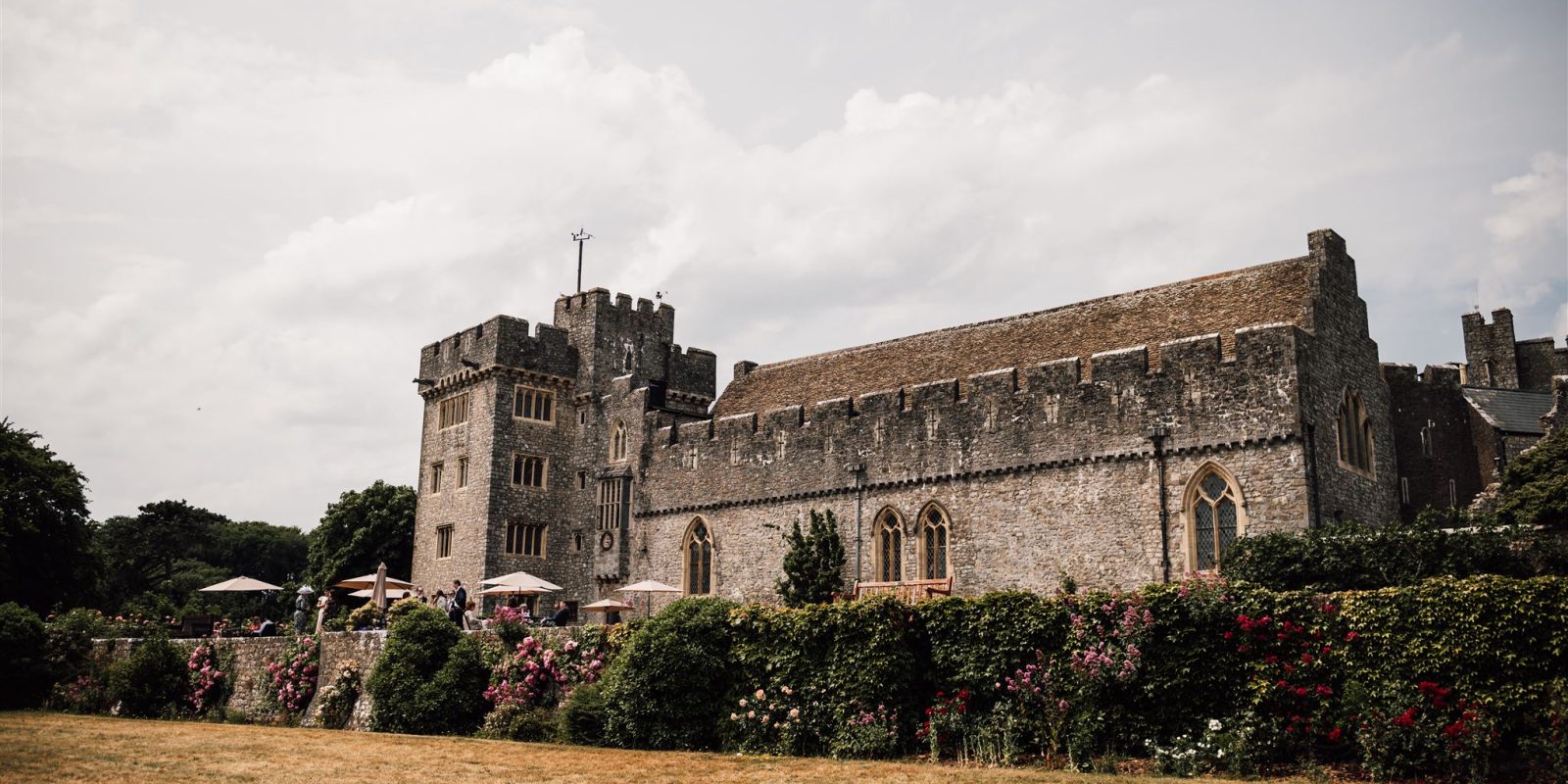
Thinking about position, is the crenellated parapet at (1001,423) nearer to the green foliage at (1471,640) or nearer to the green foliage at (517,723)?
the green foliage at (1471,640)

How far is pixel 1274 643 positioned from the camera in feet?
49.4

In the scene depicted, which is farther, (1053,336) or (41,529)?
(41,529)

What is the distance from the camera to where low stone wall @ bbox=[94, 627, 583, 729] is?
23.7 metres

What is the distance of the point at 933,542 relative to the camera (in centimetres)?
2934

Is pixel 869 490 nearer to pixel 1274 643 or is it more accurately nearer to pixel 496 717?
pixel 496 717

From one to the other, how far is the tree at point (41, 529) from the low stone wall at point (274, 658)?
11.3m

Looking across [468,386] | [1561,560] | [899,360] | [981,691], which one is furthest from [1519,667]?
[468,386]

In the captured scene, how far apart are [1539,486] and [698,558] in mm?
20452

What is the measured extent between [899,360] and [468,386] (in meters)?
14.4

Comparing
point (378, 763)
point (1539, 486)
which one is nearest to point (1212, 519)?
point (1539, 486)

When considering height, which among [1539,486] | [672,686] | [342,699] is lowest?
[342,699]

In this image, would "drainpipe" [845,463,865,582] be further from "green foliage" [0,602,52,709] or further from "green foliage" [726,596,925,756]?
"green foliage" [0,602,52,709]

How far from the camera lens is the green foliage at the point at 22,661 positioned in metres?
26.0

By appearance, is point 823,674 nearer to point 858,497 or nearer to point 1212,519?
point 1212,519
